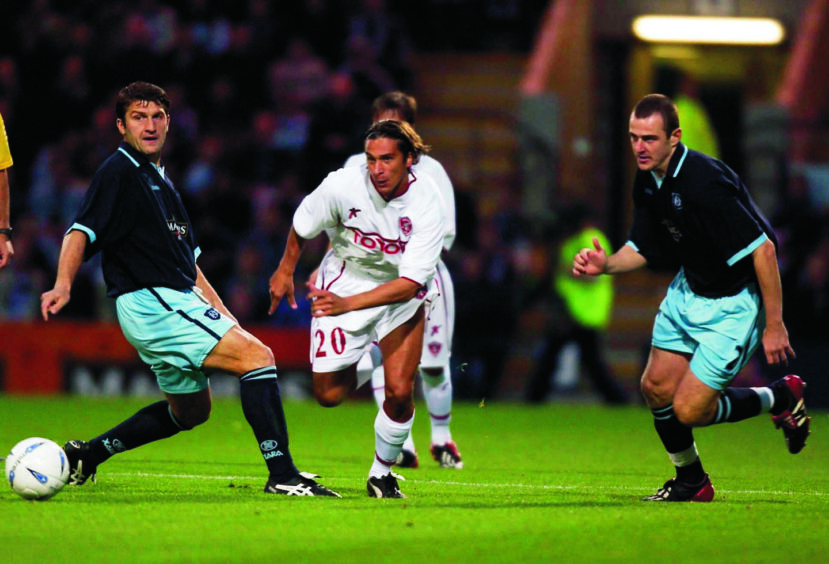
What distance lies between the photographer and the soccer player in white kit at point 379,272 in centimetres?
677

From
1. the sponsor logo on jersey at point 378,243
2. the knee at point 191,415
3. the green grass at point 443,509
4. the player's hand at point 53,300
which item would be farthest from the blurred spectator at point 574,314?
the player's hand at point 53,300

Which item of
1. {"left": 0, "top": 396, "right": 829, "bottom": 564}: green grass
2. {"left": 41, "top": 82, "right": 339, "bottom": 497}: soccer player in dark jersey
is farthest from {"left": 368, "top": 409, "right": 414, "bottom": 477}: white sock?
{"left": 41, "top": 82, "right": 339, "bottom": 497}: soccer player in dark jersey

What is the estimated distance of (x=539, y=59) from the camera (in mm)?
16594

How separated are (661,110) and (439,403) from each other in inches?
114

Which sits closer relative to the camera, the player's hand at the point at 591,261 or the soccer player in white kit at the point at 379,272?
the soccer player in white kit at the point at 379,272

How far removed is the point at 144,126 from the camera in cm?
692

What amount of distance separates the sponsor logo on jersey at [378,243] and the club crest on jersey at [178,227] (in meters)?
0.85

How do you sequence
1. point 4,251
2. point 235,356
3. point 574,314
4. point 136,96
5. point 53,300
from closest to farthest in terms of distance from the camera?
point 53,300 → point 235,356 → point 136,96 → point 4,251 → point 574,314

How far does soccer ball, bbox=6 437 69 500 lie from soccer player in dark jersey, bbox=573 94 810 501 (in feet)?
9.10

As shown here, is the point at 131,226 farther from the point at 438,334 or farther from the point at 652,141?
the point at 438,334

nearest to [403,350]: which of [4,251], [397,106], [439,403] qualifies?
[439,403]

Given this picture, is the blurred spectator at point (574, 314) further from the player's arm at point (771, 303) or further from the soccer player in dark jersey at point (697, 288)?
the player's arm at point (771, 303)

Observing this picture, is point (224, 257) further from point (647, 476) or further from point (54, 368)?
point (647, 476)

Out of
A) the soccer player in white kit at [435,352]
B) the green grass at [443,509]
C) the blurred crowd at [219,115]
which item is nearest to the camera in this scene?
the green grass at [443,509]
